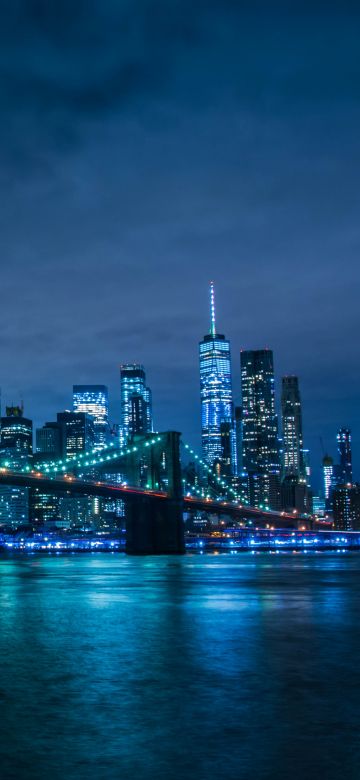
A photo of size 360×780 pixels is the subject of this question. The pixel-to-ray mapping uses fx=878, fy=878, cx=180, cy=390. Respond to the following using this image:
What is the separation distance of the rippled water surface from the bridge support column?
76142mm

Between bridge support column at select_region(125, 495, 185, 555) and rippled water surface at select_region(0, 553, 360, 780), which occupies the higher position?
bridge support column at select_region(125, 495, 185, 555)

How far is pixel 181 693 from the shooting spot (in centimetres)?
1393

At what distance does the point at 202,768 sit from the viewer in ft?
30.3

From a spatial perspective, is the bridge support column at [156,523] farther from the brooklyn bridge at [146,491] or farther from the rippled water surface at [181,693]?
the rippled water surface at [181,693]

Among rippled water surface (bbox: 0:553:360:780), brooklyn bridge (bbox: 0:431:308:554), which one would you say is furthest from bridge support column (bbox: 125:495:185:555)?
rippled water surface (bbox: 0:553:360:780)

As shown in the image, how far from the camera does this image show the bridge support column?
10619cm

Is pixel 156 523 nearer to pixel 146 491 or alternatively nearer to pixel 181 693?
pixel 146 491

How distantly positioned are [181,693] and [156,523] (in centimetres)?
9388

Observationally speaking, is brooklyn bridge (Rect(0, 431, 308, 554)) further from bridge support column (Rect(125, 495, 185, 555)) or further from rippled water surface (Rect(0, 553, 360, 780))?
rippled water surface (Rect(0, 553, 360, 780))

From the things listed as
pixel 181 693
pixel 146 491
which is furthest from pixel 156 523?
pixel 181 693

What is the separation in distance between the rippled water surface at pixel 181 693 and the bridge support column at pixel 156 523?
76142 mm

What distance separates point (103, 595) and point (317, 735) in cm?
2899

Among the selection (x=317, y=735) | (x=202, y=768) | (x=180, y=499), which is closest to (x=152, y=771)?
(x=202, y=768)

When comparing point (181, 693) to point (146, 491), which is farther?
point (146, 491)
